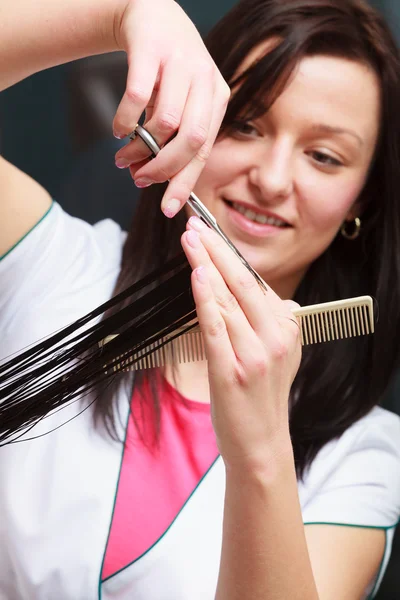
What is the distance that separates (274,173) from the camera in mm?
970

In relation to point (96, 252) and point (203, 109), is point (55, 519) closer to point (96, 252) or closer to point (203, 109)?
point (96, 252)

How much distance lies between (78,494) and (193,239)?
1.41ft

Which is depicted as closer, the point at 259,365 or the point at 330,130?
the point at 259,365

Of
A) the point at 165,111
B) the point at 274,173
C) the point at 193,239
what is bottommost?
the point at 274,173

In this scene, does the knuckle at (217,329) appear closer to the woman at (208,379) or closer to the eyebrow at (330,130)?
the woman at (208,379)

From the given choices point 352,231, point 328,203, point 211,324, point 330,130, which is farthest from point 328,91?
point 211,324

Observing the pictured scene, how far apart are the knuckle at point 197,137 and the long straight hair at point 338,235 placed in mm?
337

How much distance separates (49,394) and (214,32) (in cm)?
61

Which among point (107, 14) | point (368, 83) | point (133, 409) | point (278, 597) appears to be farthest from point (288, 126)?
point (278, 597)

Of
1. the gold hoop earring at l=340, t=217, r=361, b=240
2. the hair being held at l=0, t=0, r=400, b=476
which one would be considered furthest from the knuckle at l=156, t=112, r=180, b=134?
the gold hoop earring at l=340, t=217, r=361, b=240

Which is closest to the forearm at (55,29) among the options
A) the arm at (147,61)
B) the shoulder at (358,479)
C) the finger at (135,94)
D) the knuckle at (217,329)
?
the arm at (147,61)

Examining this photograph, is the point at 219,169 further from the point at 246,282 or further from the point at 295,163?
the point at 246,282

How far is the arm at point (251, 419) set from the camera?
0.68m

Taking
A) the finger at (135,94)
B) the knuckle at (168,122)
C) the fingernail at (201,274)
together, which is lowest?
the fingernail at (201,274)
